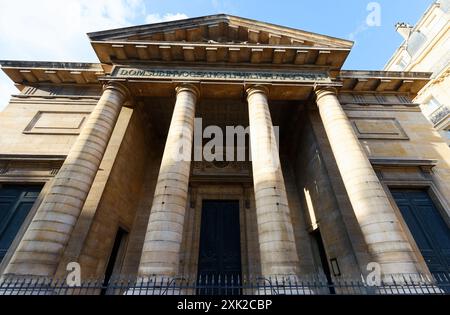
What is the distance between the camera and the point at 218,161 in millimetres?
12664

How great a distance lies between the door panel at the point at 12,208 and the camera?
7.82 m

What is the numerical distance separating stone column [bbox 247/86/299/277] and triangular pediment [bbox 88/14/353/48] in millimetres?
4213

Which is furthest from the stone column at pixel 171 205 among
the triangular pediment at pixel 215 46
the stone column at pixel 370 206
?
the stone column at pixel 370 206

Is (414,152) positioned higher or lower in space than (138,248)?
higher

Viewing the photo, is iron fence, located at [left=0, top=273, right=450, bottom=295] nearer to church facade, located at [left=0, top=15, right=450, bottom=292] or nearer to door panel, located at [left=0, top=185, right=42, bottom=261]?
church facade, located at [left=0, top=15, right=450, bottom=292]

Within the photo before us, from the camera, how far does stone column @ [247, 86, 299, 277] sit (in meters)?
5.62

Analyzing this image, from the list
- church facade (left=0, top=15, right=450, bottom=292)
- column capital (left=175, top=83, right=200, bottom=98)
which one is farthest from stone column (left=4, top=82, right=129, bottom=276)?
column capital (left=175, top=83, right=200, bottom=98)

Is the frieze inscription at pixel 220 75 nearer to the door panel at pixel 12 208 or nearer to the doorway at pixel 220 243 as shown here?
the door panel at pixel 12 208

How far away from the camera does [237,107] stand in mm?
11734

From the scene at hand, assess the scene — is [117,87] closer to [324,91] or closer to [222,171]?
[222,171]

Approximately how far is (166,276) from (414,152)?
11.1 meters

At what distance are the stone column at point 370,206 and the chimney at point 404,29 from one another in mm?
30350

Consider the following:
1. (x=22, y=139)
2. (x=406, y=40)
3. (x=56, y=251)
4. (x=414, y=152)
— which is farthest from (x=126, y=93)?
(x=406, y=40)
